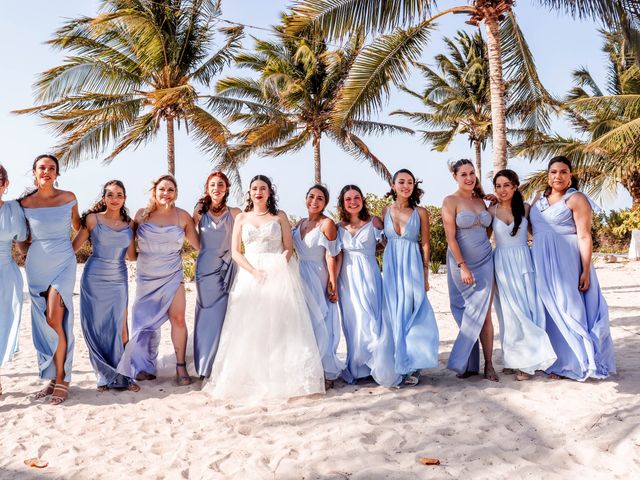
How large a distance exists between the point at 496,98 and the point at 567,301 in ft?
16.0

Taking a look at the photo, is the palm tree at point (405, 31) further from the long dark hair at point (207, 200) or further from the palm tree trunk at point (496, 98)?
the long dark hair at point (207, 200)

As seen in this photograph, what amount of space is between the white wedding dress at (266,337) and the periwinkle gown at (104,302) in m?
1.01

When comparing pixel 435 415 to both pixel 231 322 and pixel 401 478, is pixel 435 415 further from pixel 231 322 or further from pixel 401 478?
pixel 231 322

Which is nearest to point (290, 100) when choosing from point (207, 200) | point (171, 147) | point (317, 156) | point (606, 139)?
point (317, 156)

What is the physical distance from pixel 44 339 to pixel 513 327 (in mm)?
4381

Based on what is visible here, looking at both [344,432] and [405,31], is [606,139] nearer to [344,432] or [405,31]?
[405,31]

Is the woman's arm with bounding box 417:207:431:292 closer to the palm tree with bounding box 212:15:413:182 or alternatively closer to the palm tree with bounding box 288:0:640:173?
the palm tree with bounding box 288:0:640:173

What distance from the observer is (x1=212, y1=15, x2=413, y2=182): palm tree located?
1838 cm

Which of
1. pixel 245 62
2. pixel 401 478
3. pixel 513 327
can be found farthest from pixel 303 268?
pixel 245 62

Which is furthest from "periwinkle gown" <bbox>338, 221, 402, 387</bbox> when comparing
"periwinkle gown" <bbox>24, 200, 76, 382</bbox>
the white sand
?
"periwinkle gown" <bbox>24, 200, 76, 382</bbox>

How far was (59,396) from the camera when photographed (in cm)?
471

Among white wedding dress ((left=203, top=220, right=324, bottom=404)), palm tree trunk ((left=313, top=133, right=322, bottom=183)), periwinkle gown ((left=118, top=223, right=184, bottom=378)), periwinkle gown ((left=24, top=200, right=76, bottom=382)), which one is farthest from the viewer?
palm tree trunk ((left=313, top=133, right=322, bottom=183))

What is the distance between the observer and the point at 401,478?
3.16m

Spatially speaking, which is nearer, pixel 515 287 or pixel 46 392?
pixel 46 392
